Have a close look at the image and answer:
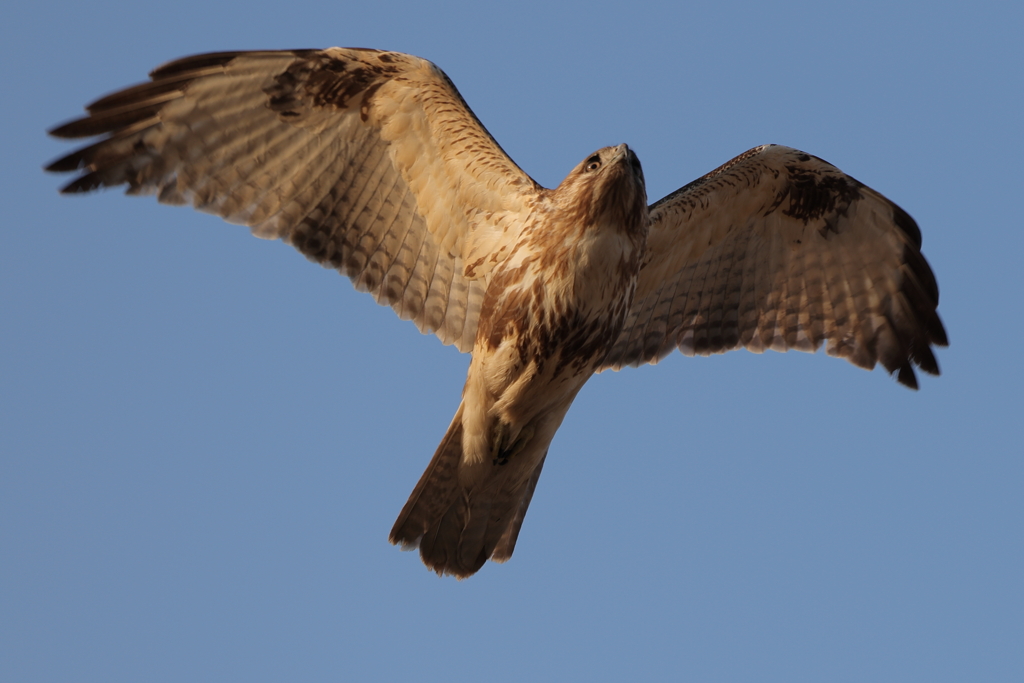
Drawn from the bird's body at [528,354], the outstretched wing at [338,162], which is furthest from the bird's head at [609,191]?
the outstretched wing at [338,162]

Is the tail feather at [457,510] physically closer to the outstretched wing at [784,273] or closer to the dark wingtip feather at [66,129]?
the outstretched wing at [784,273]

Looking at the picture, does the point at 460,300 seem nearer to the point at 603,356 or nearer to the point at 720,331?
the point at 603,356

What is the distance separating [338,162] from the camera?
8.30 meters

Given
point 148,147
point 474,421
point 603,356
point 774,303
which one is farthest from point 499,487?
point 148,147

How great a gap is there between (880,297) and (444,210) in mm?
3547

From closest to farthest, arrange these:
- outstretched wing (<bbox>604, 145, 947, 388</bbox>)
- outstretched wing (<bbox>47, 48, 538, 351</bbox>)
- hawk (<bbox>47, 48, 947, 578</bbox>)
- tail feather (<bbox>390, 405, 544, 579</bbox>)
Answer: hawk (<bbox>47, 48, 947, 578</bbox>) < outstretched wing (<bbox>47, 48, 538, 351</bbox>) < tail feather (<bbox>390, 405, 544, 579</bbox>) < outstretched wing (<bbox>604, 145, 947, 388</bbox>)

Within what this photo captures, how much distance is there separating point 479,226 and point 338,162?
114 cm

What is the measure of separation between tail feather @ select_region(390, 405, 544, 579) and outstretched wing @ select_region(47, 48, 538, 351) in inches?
37.7

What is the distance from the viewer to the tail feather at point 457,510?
8031mm

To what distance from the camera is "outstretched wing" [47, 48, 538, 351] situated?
25.8ft

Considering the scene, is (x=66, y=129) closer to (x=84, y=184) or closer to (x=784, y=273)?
(x=84, y=184)

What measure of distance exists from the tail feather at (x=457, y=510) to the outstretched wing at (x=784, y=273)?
5.05ft

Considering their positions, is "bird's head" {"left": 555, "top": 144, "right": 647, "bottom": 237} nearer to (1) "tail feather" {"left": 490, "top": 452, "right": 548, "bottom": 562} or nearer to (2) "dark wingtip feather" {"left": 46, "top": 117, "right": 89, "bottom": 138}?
(1) "tail feather" {"left": 490, "top": 452, "right": 548, "bottom": 562}

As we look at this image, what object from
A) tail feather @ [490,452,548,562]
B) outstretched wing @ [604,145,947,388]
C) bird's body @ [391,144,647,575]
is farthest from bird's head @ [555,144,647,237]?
tail feather @ [490,452,548,562]
